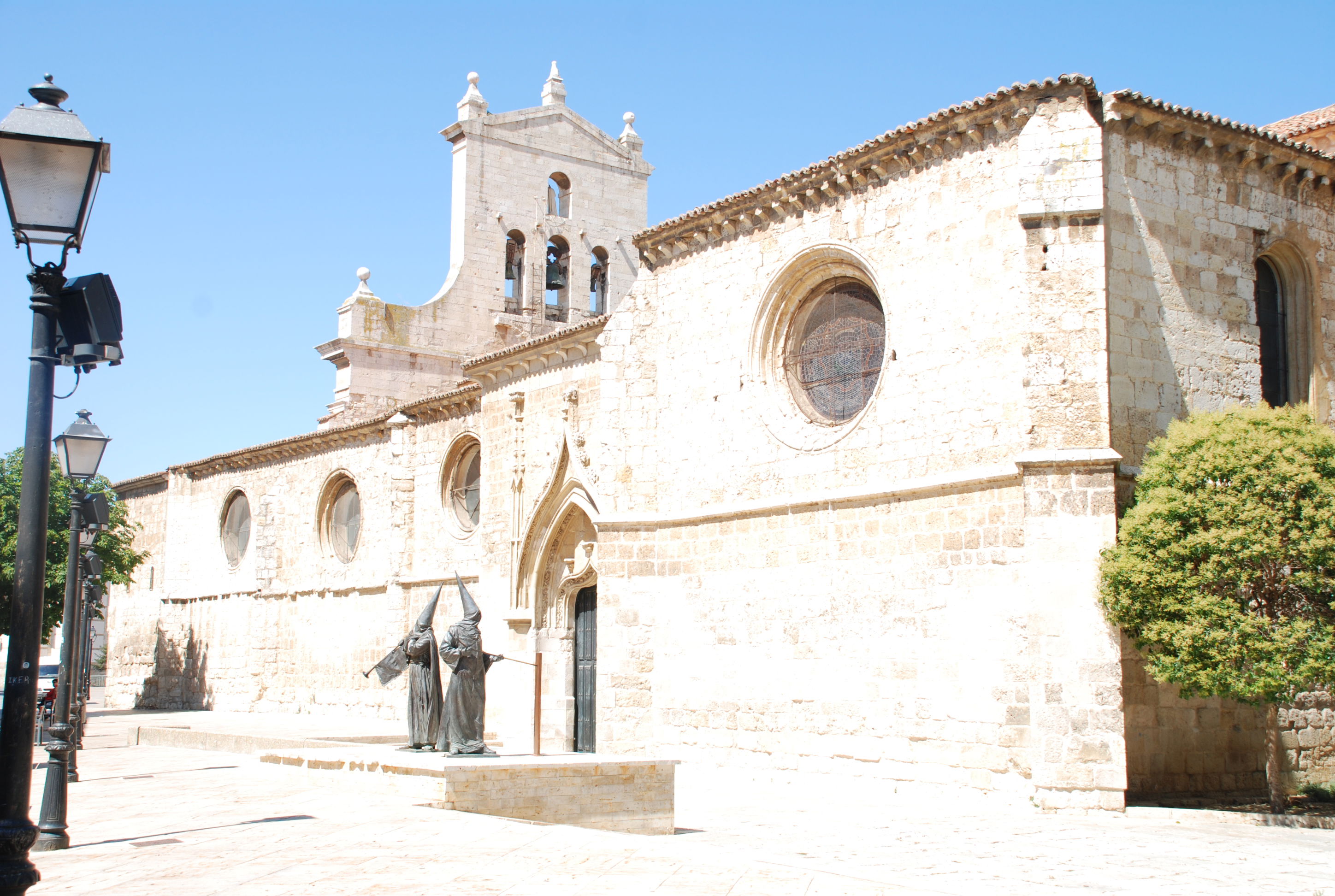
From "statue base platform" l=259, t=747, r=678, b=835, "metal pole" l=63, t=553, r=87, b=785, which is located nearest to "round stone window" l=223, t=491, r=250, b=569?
"metal pole" l=63, t=553, r=87, b=785

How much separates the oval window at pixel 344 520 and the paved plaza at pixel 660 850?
14.9 m

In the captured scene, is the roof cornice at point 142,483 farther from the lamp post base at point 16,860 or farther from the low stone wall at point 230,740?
the lamp post base at point 16,860

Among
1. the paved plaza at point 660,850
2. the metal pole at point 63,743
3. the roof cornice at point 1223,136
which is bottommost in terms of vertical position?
the paved plaza at point 660,850

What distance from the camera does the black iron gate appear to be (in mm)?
19188

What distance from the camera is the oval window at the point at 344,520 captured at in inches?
1114

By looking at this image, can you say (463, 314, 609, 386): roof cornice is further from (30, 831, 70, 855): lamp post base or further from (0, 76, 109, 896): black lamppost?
(0, 76, 109, 896): black lamppost

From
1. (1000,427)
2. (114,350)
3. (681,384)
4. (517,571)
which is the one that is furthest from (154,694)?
(114,350)

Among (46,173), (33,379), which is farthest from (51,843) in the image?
(46,173)

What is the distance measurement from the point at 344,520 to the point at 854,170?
58.2ft

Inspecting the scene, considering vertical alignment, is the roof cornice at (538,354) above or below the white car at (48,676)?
above

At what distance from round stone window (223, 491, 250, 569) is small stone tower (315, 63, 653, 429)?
4.85 metres

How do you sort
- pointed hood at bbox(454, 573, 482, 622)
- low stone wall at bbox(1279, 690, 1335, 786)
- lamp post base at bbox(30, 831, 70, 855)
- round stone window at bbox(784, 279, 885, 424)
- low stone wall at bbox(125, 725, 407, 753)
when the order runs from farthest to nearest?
1. low stone wall at bbox(125, 725, 407, 753)
2. round stone window at bbox(784, 279, 885, 424)
3. low stone wall at bbox(1279, 690, 1335, 786)
4. pointed hood at bbox(454, 573, 482, 622)
5. lamp post base at bbox(30, 831, 70, 855)

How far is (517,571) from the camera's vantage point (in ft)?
66.2

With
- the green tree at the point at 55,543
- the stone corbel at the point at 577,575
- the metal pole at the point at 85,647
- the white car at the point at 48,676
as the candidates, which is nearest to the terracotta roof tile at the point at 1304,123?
the stone corbel at the point at 577,575
